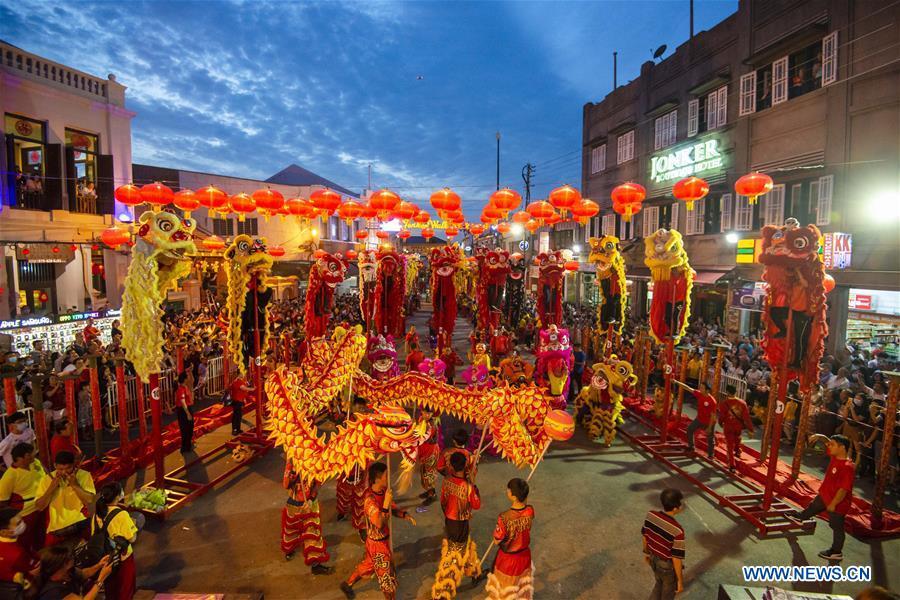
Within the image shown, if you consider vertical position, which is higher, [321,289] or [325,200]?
[325,200]

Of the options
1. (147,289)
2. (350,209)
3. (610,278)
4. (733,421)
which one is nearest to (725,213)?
(610,278)

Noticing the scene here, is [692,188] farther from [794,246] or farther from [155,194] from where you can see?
[155,194]

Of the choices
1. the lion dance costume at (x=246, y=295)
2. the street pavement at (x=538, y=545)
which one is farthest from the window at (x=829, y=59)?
the lion dance costume at (x=246, y=295)

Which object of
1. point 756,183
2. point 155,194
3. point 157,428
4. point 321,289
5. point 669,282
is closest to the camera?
point 157,428

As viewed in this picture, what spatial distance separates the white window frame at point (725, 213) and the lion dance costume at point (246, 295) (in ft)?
46.3

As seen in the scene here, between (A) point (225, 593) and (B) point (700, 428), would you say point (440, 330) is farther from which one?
(A) point (225, 593)

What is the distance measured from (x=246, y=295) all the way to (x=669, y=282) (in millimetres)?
7209

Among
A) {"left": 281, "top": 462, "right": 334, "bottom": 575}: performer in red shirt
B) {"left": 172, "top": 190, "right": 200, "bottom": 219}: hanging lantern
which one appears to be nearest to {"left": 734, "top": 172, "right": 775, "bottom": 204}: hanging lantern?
{"left": 281, "top": 462, "right": 334, "bottom": 575}: performer in red shirt

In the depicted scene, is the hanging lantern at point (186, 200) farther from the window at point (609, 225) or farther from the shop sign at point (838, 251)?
the window at point (609, 225)

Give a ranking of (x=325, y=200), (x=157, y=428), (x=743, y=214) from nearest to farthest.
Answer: (x=157, y=428)
(x=325, y=200)
(x=743, y=214)

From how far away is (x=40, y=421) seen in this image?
545 cm

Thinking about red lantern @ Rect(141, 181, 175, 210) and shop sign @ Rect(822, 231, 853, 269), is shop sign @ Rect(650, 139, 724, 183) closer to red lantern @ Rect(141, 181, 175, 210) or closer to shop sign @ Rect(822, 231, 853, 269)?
shop sign @ Rect(822, 231, 853, 269)

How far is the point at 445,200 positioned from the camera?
436 inches

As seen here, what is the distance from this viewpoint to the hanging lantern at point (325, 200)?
10.7 meters
